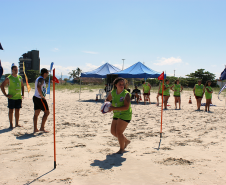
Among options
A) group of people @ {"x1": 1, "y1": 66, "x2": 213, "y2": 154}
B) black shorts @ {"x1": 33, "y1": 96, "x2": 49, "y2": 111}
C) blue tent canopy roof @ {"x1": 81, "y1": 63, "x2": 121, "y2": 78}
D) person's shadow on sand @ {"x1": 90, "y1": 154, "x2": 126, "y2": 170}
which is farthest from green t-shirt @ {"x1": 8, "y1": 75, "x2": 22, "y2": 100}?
blue tent canopy roof @ {"x1": 81, "y1": 63, "x2": 121, "y2": 78}

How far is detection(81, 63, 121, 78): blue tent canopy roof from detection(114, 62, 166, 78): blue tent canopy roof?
1.66 meters

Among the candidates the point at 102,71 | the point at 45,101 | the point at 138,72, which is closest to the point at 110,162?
the point at 45,101

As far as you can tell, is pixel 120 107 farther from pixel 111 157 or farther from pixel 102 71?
pixel 102 71

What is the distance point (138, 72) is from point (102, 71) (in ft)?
11.2

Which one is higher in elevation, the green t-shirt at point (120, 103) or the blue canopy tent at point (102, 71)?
the blue canopy tent at point (102, 71)

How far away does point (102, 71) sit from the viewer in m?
16.9

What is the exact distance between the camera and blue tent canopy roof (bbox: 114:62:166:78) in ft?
46.8

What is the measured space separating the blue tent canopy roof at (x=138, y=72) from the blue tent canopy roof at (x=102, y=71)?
1.66m

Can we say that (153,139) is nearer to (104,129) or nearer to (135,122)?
(104,129)

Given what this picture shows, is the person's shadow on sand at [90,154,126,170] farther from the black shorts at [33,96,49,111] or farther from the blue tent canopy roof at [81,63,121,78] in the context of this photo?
the blue tent canopy roof at [81,63,121,78]

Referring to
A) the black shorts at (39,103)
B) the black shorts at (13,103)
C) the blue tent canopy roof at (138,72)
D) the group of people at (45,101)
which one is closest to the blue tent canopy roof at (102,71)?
the blue tent canopy roof at (138,72)

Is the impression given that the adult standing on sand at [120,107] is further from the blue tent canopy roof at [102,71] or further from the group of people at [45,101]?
the blue tent canopy roof at [102,71]

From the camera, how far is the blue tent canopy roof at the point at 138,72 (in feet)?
46.8

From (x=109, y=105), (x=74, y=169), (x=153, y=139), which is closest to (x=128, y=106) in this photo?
(x=109, y=105)
